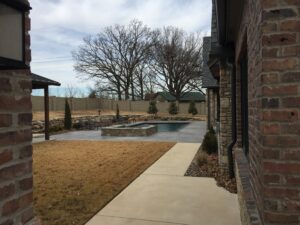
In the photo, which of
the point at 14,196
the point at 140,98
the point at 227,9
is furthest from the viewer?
the point at 140,98

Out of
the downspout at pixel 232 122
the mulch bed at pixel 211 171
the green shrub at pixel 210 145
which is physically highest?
the downspout at pixel 232 122

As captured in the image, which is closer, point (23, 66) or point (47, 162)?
point (23, 66)

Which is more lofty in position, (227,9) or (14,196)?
(227,9)

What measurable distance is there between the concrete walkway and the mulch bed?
17cm

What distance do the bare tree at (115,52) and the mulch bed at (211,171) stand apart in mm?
37802

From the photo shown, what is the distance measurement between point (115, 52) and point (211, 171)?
40.2m

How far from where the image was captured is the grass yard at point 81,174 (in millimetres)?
5426

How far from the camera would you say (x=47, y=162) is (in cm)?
996

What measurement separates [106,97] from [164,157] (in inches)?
1545

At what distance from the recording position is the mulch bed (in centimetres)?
682

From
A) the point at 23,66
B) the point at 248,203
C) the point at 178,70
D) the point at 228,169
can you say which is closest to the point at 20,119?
the point at 23,66

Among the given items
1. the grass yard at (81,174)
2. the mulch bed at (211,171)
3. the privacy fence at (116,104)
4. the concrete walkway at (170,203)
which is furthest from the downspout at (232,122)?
the privacy fence at (116,104)

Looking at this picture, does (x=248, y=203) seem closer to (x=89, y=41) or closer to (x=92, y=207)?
(x=92, y=207)

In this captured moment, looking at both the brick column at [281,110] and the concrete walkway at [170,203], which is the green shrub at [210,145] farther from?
the brick column at [281,110]
